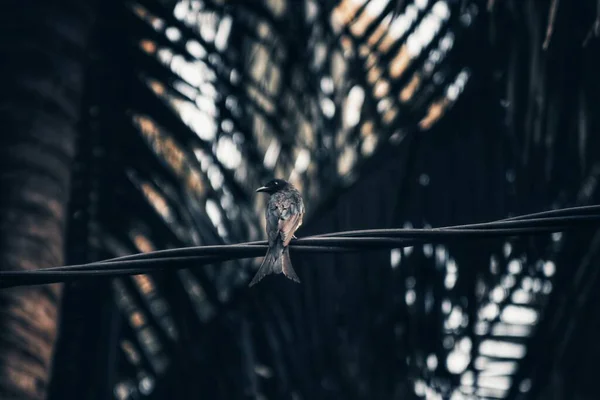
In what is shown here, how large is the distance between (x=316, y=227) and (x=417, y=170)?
0.67 metres

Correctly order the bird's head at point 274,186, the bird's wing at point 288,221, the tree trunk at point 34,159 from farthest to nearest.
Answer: the bird's head at point 274,186, the tree trunk at point 34,159, the bird's wing at point 288,221

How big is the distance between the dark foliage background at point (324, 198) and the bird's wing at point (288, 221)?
956mm

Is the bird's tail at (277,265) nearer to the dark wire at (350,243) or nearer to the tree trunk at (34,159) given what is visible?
the dark wire at (350,243)

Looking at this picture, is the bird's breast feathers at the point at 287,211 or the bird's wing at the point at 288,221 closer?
the bird's wing at the point at 288,221

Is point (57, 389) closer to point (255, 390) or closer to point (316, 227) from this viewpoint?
point (255, 390)

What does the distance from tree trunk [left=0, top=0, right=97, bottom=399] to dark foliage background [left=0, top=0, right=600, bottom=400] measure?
0.07m

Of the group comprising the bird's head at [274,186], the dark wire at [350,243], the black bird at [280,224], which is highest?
the bird's head at [274,186]

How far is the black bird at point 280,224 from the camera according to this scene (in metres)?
4.44

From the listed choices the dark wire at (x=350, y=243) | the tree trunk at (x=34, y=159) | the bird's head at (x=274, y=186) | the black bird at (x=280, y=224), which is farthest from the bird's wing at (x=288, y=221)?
the tree trunk at (x=34, y=159)

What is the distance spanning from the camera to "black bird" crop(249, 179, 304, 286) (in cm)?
444

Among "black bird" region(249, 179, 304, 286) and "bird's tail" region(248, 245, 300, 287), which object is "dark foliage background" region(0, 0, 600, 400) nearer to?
"black bird" region(249, 179, 304, 286)

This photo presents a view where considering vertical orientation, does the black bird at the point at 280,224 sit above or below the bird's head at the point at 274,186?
below

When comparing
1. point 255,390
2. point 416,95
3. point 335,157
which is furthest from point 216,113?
point 255,390

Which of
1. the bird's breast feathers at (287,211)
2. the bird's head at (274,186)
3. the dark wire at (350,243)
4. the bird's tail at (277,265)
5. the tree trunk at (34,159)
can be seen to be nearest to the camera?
the dark wire at (350,243)
